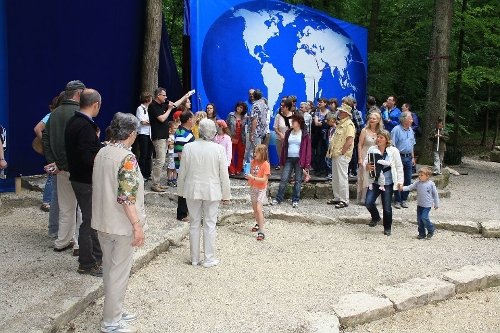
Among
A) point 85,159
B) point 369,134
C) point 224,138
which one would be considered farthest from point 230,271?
point 369,134

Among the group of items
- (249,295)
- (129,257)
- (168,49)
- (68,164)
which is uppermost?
(168,49)

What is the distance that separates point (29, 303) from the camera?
177 inches

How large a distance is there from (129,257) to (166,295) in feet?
3.97

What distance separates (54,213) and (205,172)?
6.57 ft

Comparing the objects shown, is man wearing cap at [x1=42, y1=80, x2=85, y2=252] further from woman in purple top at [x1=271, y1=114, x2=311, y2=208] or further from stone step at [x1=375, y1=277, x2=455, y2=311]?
woman in purple top at [x1=271, y1=114, x2=311, y2=208]

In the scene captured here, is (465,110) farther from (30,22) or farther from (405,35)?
(30,22)

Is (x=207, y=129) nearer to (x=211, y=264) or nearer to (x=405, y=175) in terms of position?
(x=211, y=264)

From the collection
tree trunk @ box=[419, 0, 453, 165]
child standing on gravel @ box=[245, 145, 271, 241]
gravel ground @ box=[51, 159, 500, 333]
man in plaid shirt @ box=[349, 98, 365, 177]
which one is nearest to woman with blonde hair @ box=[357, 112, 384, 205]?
gravel ground @ box=[51, 159, 500, 333]

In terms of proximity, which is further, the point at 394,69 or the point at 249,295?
the point at 394,69

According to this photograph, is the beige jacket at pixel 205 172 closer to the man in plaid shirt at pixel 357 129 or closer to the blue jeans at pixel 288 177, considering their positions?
the blue jeans at pixel 288 177

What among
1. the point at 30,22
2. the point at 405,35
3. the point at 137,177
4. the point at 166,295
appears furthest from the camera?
the point at 405,35

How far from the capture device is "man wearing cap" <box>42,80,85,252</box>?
552cm

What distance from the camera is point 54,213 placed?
641 cm

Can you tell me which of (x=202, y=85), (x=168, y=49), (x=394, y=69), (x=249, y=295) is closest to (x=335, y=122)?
(x=202, y=85)
